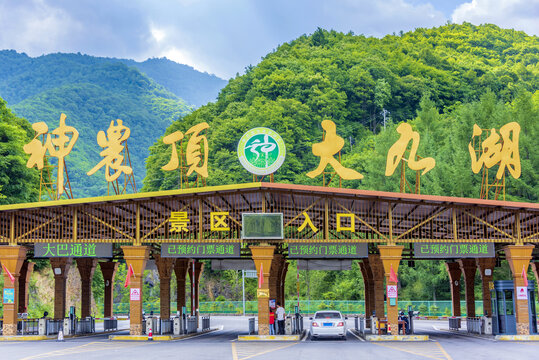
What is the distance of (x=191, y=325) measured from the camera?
129 feet

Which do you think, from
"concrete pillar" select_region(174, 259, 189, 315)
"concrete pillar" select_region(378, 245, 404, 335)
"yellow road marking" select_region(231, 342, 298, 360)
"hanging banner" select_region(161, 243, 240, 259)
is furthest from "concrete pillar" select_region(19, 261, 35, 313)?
"concrete pillar" select_region(378, 245, 404, 335)

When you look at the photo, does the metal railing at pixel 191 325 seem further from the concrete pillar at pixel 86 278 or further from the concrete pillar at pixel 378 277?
the concrete pillar at pixel 378 277

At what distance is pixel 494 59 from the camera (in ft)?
390

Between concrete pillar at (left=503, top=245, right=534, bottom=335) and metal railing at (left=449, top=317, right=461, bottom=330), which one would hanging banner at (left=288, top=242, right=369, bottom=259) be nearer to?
concrete pillar at (left=503, top=245, right=534, bottom=335)

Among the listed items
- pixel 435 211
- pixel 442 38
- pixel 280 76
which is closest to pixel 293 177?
pixel 280 76

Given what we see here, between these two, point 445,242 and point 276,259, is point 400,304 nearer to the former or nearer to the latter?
point 276,259

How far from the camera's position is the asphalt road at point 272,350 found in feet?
75.4

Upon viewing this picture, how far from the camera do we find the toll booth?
31.8m

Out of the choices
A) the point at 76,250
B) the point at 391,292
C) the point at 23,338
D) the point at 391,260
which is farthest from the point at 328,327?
the point at 23,338

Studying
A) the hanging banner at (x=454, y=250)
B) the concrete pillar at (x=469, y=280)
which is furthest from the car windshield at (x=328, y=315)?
the concrete pillar at (x=469, y=280)

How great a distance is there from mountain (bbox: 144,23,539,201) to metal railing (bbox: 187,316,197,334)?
105 ft

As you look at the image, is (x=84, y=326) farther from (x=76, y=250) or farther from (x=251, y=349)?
(x=251, y=349)

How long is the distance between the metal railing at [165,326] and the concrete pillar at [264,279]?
19.4 feet

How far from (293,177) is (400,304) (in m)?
28.9
